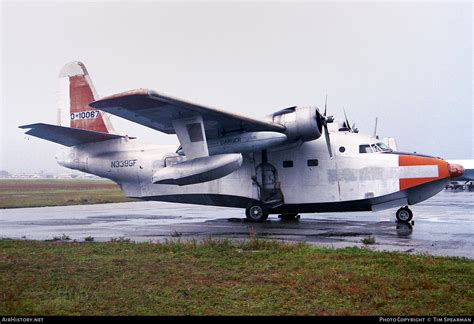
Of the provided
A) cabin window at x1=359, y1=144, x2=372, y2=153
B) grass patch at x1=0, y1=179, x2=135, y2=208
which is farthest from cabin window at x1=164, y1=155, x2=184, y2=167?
grass patch at x1=0, y1=179, x2=135, y2=208

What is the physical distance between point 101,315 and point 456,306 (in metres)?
4.00

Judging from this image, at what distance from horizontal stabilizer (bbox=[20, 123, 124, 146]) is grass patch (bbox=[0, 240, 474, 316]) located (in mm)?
8947

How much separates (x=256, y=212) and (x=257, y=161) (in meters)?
1.96

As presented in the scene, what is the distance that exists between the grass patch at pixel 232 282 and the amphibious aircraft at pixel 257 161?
6.39 m

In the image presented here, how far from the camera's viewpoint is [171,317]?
5.20 metres

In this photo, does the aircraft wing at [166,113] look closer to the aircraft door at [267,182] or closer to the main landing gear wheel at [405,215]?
the aircraft door at [267,182]

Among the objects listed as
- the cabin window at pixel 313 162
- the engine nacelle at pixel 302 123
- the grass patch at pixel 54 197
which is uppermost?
the engine nacelle at pixel 302 123

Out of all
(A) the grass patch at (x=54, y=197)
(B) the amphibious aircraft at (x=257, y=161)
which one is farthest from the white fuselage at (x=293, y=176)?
(A) the grass patch at (x=54, y=197)

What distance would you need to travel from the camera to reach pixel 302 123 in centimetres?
1670

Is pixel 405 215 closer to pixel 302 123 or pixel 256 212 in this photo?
pixel 302 123

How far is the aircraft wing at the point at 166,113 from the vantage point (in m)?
14.5

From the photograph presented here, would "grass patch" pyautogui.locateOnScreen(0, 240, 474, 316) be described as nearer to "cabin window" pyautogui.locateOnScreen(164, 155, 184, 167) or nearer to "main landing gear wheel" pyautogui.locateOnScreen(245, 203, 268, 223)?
"main landing gear wheel" pyautogui.locateOnScreen(245, 203, 268, 223)

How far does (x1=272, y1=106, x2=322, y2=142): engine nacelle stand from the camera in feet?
54.6

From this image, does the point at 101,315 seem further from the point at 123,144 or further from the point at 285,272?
the point at 123,144
